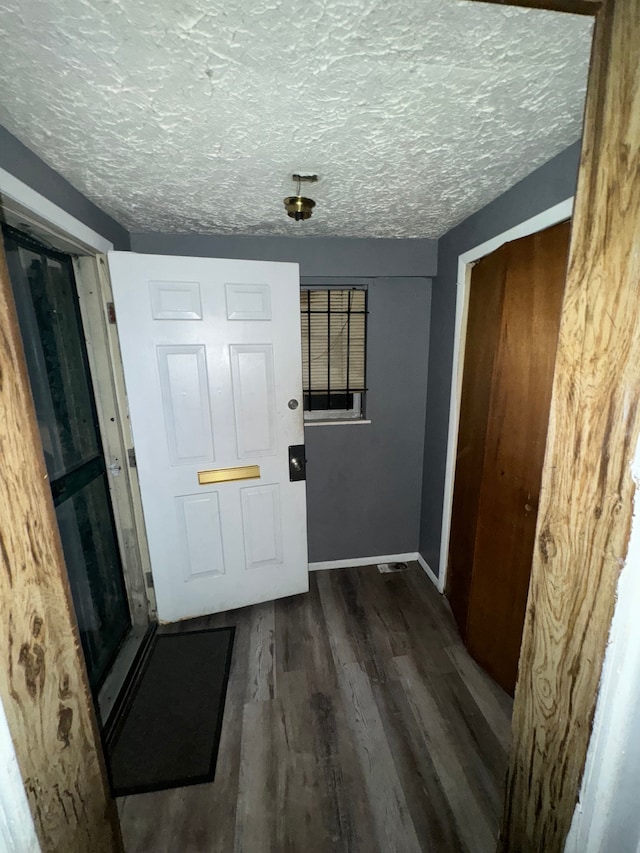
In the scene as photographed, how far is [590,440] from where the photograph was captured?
0.53 meters

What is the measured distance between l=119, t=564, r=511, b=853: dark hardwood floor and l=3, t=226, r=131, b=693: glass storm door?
1.75 ft

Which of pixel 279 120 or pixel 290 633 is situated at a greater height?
pixel 279 120

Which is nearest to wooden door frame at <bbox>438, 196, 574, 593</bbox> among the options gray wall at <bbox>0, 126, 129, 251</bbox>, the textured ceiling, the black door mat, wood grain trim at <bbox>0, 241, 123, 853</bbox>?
the textured ceiling

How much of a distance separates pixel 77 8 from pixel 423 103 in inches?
31.4

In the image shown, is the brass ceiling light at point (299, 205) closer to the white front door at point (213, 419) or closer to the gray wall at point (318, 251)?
the white front door at point (213, 419)

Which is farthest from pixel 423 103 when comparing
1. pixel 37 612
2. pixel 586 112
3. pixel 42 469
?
pixel 37 612

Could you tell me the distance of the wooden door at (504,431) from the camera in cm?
121

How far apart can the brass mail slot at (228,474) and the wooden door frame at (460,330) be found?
1.17 meters

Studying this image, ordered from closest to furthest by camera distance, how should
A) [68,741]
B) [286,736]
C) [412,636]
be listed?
[68,741], [286,736], [412,636]

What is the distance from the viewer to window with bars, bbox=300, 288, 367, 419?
7.13 feet

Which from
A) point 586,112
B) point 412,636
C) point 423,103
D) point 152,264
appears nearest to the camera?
point 586,112

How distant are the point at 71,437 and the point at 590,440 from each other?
188 centimetres

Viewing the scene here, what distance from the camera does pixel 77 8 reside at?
0.64 meters

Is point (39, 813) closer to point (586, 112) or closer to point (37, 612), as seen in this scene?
point (37, 612)
